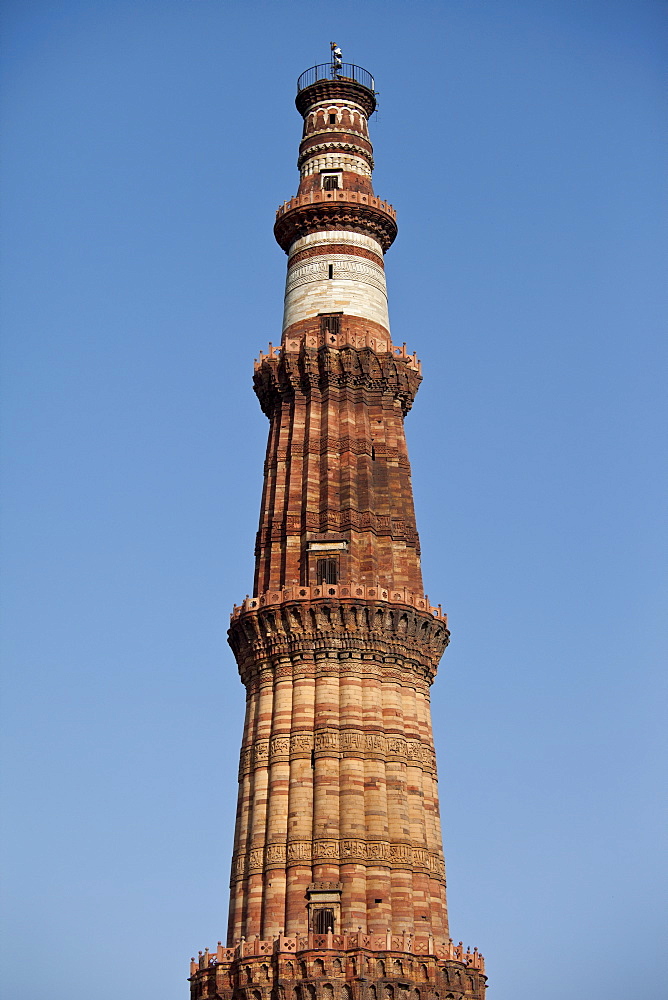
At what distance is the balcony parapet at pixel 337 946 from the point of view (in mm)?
41250

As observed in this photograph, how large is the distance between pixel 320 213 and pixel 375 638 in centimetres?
2328

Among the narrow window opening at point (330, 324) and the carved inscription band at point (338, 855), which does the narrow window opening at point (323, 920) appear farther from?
the narrow window opening at point (330, 324)

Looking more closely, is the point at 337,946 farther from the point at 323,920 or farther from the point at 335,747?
the point at 335,747

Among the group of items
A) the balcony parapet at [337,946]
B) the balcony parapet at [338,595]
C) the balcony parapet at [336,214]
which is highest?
the balcony parapet at [336,214]

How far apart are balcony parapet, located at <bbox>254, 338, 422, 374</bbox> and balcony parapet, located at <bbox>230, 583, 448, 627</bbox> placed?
12.1 m

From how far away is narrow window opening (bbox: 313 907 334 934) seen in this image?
42.8m

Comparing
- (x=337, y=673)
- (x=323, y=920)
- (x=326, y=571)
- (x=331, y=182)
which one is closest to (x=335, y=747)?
(x=337, y=673)

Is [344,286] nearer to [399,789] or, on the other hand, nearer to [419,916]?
[399,789]

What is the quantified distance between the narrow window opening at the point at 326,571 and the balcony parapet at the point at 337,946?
14.1 metres

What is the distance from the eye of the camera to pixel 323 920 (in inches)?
1692

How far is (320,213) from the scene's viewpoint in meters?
61.0

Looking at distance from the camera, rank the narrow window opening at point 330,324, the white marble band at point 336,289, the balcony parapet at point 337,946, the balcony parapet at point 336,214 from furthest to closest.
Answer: the balcony parapet at point 336,214, the white marble band at point 336,289, the narrow window opening at point 330,324, the balcony parapet at point 337,946

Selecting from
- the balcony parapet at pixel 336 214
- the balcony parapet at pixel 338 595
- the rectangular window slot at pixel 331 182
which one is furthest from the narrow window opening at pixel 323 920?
the rectangular window slot at pixel 331 182

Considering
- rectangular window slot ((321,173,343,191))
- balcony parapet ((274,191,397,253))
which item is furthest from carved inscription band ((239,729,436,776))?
rectangular window slot ((321,173,343,191))
